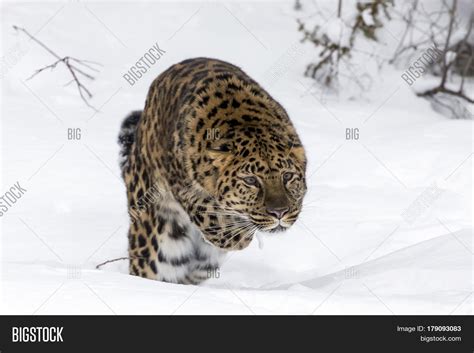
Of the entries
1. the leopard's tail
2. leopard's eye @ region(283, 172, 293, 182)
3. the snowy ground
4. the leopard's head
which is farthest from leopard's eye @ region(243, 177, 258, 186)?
the leopard's tail

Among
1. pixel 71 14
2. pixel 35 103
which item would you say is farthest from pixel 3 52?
pixel 71 14

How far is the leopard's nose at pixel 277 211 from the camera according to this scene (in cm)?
539

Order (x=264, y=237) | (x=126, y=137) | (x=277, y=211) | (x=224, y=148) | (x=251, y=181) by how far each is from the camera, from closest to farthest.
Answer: (x=277, y=211)
(x=251, y=181)
(x=224, y=148)
(x=126, y=137)
(x=264, y=237)

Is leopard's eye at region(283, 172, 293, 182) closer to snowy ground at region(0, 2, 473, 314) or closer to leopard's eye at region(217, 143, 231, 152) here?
leopard's eye at region(217, 143, 231, 152)

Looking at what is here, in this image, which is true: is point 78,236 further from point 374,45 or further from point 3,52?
point 374,45

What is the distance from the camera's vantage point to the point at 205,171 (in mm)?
5660

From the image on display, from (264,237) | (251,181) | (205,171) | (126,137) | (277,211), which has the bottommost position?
(277,211)

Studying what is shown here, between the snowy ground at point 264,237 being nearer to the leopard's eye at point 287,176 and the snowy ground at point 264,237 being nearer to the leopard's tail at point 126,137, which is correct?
the leopard's eye at point 287,176

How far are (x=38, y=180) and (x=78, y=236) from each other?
1174 mm

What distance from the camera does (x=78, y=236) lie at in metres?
7.43

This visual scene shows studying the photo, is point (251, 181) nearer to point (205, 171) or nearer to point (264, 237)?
point (205, 171)

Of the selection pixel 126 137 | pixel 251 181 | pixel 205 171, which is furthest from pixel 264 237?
pixel 251 181

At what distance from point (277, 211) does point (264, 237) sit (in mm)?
2117

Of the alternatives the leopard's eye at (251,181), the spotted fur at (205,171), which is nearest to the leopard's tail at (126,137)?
the spotted fur at (205,171)
